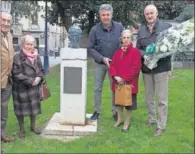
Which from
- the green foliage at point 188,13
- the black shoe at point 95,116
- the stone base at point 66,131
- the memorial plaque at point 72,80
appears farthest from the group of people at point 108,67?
the green foliage at point 188,13

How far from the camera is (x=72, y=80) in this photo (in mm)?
6551

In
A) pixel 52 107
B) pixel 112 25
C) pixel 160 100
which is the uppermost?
pixel 112 25

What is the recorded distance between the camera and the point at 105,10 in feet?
21.5

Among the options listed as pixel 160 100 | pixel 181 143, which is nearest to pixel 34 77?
pixel 160 100

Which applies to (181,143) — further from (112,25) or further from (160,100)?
(112,25)

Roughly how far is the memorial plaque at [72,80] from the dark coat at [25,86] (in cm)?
54

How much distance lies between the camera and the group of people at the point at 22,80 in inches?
224

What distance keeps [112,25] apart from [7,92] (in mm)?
2104

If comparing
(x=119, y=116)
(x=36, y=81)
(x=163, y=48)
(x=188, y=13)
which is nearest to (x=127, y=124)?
(x=119, y=116)

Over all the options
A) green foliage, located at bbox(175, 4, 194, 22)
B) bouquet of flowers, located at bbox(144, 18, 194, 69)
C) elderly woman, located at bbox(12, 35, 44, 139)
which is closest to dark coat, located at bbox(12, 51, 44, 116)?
elderly woman, located at bbox(12, 35, 44, 139)

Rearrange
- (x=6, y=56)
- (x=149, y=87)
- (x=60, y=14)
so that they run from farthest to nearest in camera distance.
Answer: (x=60, y=14) → (x=149, y=87) → (x=6, y=56)

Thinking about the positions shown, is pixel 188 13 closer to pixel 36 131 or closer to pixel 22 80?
pixel 22 80

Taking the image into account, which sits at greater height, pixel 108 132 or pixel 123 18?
pixel 123 18

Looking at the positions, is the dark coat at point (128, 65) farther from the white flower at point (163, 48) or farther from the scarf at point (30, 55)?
the white flower at point (163, 48)
